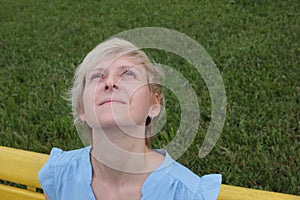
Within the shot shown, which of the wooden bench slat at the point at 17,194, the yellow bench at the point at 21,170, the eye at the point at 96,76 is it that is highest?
the eye at the point at 96,76

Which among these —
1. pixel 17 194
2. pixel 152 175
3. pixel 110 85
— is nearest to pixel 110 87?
pixel 110 85

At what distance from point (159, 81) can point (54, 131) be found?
172cm

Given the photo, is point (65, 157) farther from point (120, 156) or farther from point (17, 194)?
point (17, 194)

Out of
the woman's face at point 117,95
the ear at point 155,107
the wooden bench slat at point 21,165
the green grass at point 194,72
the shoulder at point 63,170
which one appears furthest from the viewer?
the green grass at point 194,72

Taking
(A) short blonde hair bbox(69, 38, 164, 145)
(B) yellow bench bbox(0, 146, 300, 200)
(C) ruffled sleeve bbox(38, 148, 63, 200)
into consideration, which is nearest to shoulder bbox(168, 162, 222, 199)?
(A) short blonde hair bbox(69, 38, 164, 145)

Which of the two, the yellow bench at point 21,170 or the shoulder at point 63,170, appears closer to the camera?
the shoulder at point 63,170

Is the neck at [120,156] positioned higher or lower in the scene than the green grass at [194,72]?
higher

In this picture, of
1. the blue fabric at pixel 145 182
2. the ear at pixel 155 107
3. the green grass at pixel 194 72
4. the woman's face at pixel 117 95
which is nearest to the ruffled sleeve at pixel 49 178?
the blue fabric at pixel 145 182

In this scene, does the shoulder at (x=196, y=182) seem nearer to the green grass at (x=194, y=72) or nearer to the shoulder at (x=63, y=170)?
the shoulder at (x=63, y=170)

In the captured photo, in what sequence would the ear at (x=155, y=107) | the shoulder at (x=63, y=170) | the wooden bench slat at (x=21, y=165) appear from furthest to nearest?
the wooden bench slat at (x=21, y=165)
the shoulder at (x=63, y=170)
the ear at (x=155, y=107)

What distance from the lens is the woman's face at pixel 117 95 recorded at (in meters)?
1.16

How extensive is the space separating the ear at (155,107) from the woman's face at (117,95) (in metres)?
0.01

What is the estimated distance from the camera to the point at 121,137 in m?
1.23

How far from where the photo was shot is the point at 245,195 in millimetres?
1383
